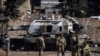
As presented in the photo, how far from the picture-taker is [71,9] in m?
47.2

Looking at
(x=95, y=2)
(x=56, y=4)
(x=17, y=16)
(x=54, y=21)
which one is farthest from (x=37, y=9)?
(x=54, y=21)

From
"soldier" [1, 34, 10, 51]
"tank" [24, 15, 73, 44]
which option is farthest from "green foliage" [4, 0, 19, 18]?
"soldier" [1, 34, 10, 51]

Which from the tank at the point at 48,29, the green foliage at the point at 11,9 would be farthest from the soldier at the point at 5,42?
the green foliage at the point at 11,9

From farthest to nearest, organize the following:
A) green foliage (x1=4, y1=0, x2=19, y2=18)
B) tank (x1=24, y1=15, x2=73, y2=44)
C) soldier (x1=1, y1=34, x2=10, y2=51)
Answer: green foliage (x1=4, y1=0, x2=19, y2=18) → tank (x1=24, y1=15, x2=73, y2=44) → soldier (x1=1, y1=34, x2=10, y2=51)

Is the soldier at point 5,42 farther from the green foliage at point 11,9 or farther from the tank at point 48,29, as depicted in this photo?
the green foliage at point 11,9

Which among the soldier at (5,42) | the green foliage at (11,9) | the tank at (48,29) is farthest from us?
the green foliage at (11,9)

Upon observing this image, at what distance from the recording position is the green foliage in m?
45.4

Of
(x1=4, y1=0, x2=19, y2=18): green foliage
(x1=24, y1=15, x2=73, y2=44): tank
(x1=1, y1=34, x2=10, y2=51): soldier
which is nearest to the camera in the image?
(x1=1, y1=34, x2=10, y2=51): soldier

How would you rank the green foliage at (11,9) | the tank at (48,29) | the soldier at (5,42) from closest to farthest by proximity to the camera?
the soldier at (5,42) < the tank at (48,29) < the green foliage at (11,9)

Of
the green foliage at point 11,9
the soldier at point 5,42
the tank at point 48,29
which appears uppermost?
the soldier at point 5,42

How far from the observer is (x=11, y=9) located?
4691 centimetres

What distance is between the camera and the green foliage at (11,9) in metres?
45.4

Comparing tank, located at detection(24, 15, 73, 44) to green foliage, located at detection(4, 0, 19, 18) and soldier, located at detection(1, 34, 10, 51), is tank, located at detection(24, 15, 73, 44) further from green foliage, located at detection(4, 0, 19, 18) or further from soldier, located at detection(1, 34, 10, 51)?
green foliage, located at detection(4, 0, 19, 18)

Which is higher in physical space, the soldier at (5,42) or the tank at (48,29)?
the soldier at (5,42)
